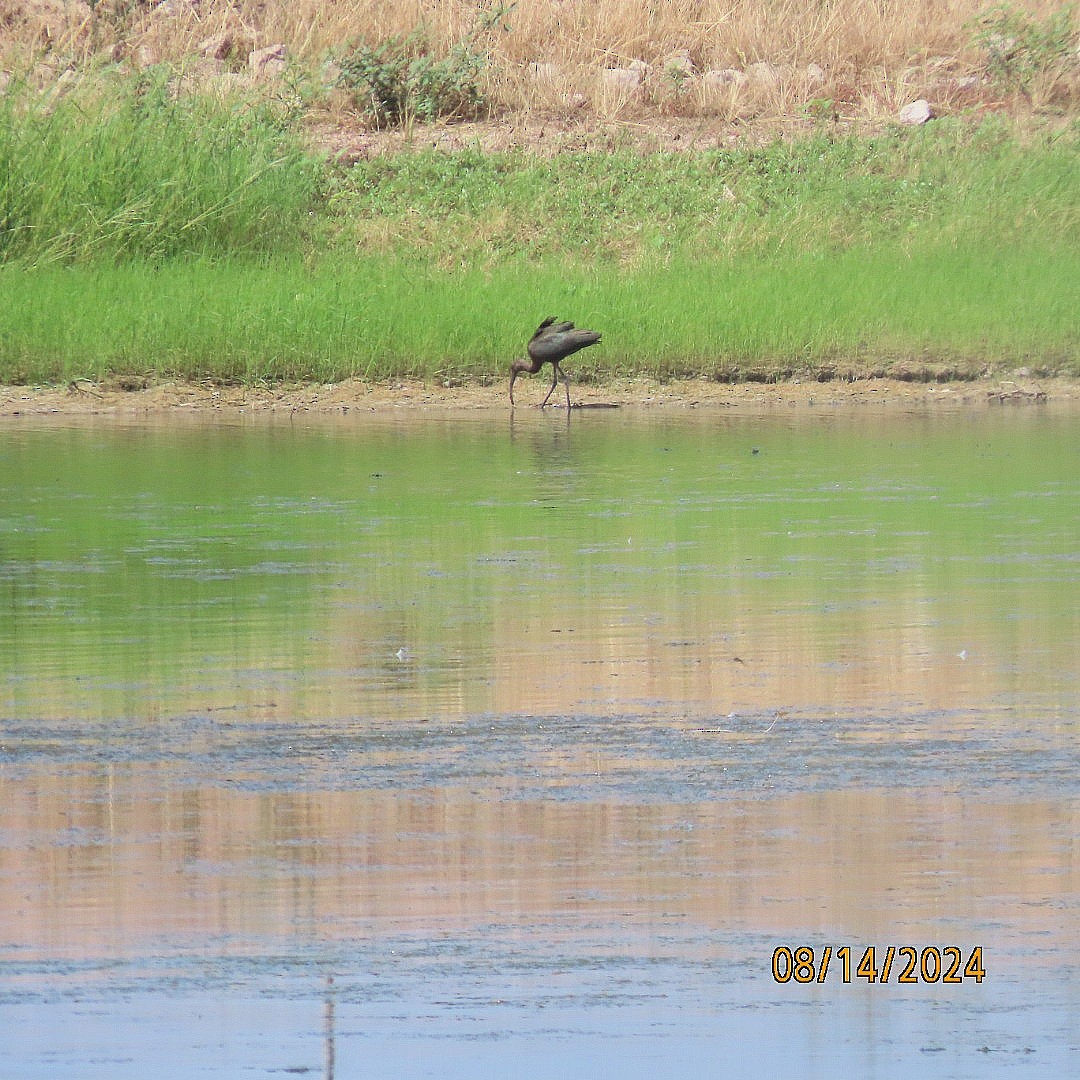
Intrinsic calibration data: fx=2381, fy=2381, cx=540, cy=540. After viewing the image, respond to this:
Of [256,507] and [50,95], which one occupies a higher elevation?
[50,95]

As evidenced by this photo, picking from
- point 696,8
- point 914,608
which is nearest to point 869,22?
point 696,8

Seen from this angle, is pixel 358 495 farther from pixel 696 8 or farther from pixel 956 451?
pixel 696 8

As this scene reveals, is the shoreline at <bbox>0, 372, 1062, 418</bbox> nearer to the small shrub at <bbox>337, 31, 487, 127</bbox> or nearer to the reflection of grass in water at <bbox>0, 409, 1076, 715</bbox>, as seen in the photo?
the reflection of grass in water at <bbox>0, 409, 1076, 715</bbox>

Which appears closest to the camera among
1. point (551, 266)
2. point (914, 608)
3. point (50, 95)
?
point (914, 608)

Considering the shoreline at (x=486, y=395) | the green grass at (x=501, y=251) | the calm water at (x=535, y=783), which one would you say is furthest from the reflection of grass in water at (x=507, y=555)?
the green grass at (x=501, y=251)

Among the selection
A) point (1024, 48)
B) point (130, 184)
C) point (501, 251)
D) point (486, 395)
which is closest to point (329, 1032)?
point (486, 395)

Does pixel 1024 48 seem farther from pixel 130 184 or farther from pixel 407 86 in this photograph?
pixel 130 184
